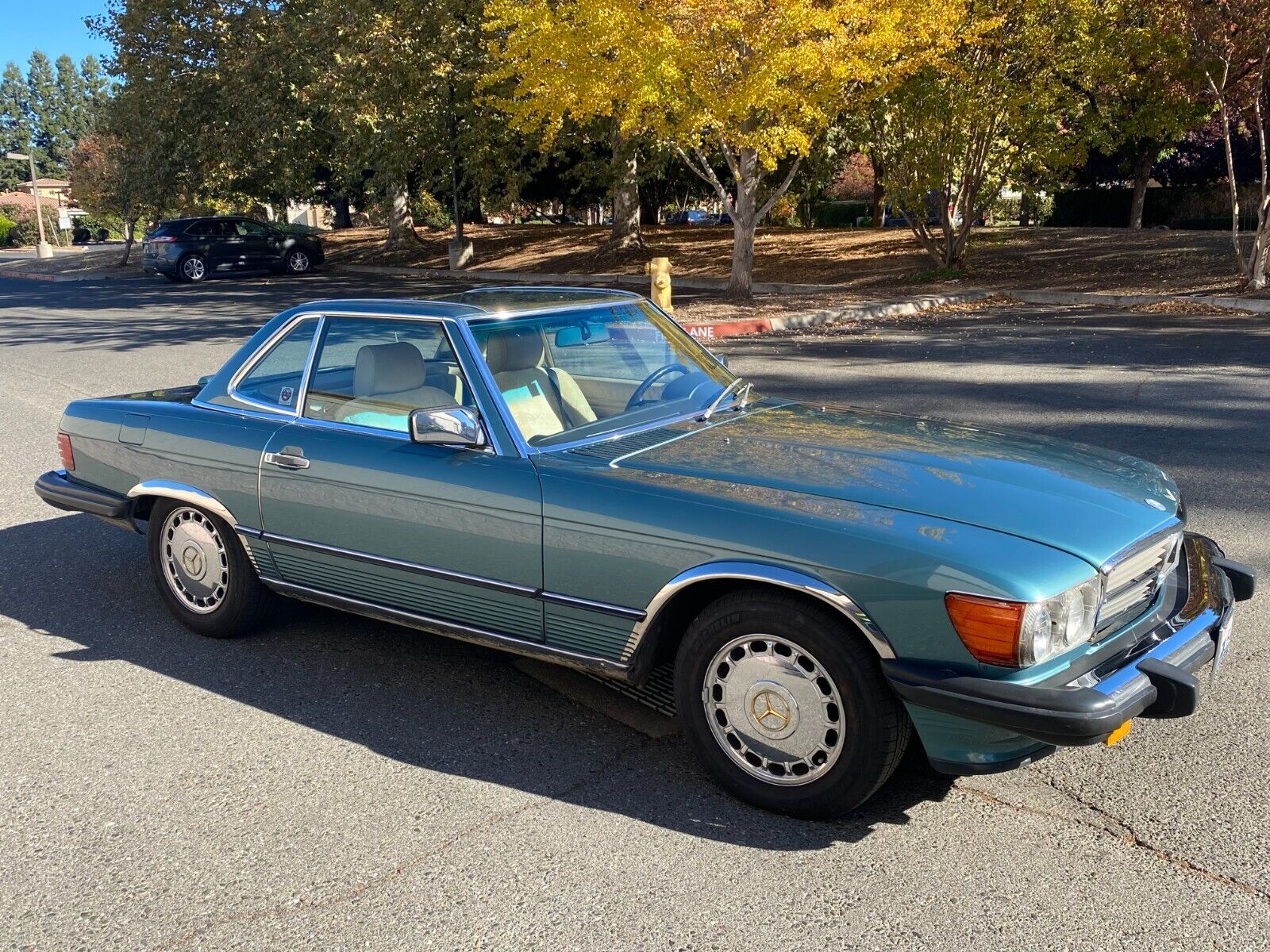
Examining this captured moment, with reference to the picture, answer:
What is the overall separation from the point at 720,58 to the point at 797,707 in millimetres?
15515

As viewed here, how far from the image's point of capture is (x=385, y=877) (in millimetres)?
3109

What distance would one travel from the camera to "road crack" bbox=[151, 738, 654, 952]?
291 cm

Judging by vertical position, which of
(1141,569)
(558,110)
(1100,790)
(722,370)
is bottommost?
(1100,790)

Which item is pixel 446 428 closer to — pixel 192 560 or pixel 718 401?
pixel 718 401

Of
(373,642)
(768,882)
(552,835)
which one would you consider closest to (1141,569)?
(768,882)

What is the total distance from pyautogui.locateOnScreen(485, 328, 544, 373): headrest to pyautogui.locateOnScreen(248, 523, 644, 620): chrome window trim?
0.81 meters

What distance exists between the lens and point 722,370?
16.1 ft

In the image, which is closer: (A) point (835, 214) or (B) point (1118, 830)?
(B) point (1118, 830)

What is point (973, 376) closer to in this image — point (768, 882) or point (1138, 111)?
point (768, 882)

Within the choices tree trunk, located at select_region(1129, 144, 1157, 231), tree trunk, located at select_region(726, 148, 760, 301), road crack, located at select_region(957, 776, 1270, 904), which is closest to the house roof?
tree trunk, located at select_region(726, 148, 760, 301)

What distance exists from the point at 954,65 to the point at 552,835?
18533 mm

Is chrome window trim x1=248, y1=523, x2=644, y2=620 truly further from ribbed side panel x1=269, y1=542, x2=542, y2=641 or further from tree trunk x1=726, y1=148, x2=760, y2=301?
tree trunk x1=726, y1=148, x2=760, y2=301

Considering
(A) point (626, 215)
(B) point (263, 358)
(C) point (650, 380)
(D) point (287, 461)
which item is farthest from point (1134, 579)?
(A) point (626, 215)

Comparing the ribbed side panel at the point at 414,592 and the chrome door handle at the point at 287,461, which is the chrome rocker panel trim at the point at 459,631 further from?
the chrome door handle at the point at 287,461
